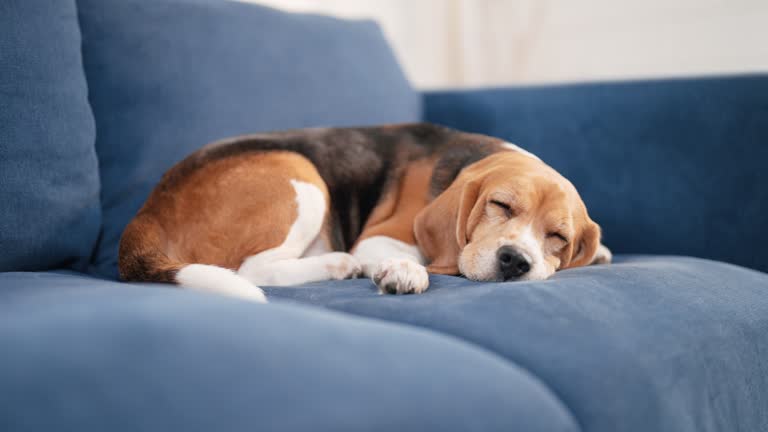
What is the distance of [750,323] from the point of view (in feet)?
5.96

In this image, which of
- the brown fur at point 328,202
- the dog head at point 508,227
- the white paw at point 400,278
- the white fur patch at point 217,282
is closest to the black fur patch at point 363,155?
the brown fur at point 328,202

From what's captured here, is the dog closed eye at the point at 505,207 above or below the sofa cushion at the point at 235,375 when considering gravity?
below

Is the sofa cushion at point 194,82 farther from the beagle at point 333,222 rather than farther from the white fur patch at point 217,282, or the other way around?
the white fur patch at point 217,282

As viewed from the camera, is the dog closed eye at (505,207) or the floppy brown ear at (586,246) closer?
the dog closed eye at (505,207)

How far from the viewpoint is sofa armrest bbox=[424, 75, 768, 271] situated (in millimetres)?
2664

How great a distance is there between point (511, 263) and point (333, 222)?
84 centimetres

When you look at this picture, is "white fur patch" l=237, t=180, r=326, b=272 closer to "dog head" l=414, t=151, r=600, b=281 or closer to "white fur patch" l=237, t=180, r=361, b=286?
"white fur patch" l=237, t=180, r=361, b=286

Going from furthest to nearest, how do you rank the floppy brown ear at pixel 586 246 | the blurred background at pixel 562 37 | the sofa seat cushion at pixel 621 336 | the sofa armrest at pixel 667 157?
1. the blurred background at pixel 562 37
2. the sofa armrest at pixel 667 157
3. the floppy brown ear at pixel 586 246
4. the sofa seat cushion at pixel 621 336

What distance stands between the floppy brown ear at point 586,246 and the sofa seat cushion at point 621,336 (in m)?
0.36

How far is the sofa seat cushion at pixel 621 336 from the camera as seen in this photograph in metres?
1.43

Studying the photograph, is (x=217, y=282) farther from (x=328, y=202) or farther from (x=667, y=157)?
(x=667, y=157)

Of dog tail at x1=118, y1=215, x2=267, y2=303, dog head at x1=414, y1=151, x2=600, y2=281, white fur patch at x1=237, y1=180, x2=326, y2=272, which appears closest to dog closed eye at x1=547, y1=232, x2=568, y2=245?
dog head at x1=414, y1=151, x2=600, y2=281

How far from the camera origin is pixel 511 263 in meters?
2.09

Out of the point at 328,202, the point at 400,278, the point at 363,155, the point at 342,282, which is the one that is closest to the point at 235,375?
the point at 400,278
